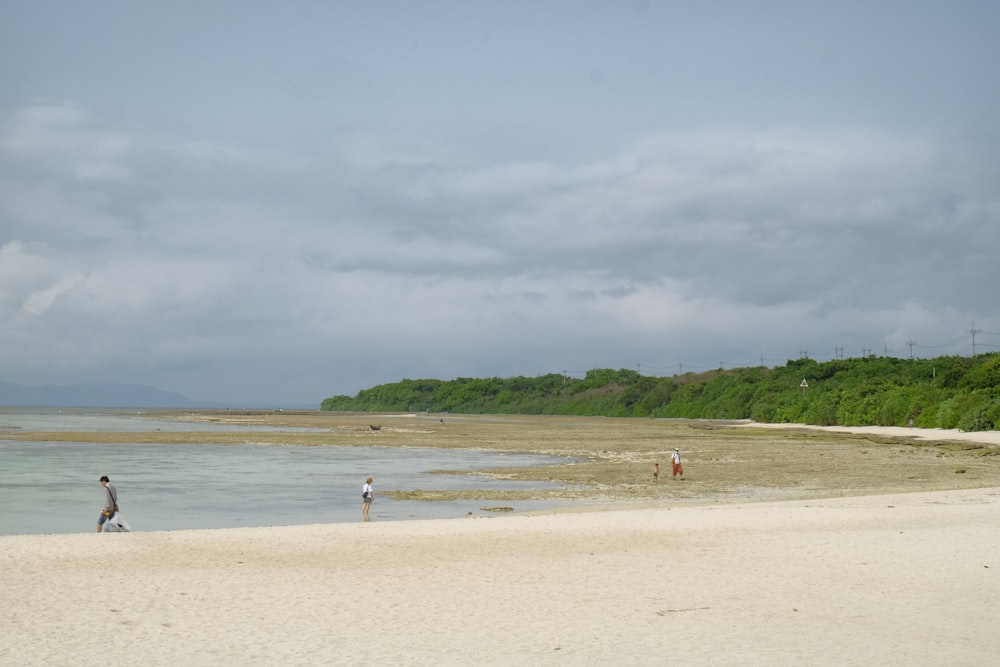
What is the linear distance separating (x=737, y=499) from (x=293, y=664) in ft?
68.7

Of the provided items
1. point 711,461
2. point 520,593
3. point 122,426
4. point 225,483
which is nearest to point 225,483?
point 225,483

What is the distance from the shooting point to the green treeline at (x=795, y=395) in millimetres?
68438

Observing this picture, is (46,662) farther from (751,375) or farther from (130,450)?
(751,375)

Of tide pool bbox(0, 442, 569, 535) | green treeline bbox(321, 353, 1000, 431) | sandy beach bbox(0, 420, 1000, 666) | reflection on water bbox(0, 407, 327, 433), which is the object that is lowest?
reflection on water bbox(0, 407, 327, 433)

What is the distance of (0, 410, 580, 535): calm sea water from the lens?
2512cm

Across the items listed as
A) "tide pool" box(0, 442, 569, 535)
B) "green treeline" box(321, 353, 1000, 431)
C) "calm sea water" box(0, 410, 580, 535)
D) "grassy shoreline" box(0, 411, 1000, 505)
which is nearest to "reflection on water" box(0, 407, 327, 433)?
"grassy shoreline" box(0, 411, 1000, 505)

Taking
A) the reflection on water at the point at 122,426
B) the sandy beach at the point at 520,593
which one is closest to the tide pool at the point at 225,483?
the sandy beach at the point at 520,593

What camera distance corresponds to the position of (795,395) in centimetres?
9694

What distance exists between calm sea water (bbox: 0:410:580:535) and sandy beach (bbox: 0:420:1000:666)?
4935 mm

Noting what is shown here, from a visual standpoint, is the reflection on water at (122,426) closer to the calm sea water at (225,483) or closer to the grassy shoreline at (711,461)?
the grassy shoreline at (711,461)

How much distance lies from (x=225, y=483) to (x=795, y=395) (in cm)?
7437

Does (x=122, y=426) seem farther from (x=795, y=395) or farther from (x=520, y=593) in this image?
(x=520, y=593)

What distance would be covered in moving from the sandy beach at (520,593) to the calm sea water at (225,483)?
4.94 m

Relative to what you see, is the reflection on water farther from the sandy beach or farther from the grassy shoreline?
the sandy beach
